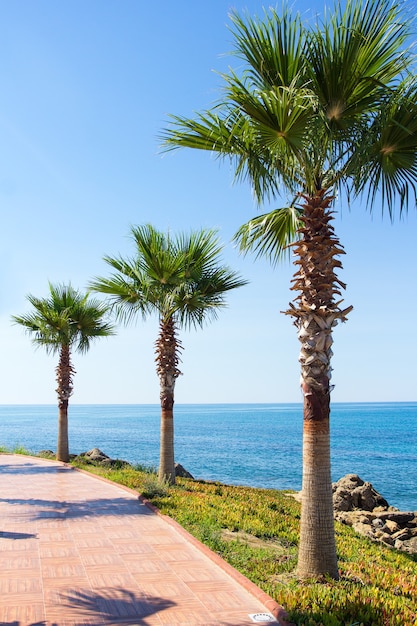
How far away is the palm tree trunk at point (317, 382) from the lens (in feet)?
23.9

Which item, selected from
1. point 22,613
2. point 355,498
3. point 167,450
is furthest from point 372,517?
point 22,613

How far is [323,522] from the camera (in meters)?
7.28

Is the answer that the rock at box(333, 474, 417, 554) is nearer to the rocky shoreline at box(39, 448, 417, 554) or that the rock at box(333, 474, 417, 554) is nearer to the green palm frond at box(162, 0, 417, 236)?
the rocky shoreline at box(39, 448, 417, 554)

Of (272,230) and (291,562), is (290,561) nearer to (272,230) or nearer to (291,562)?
(291,562)

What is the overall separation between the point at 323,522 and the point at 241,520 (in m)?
3.82

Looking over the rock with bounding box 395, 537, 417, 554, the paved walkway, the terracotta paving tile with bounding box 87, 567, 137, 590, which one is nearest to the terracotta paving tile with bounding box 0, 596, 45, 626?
the paved walkway

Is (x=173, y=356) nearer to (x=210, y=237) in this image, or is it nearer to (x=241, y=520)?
(x=210, y=237)

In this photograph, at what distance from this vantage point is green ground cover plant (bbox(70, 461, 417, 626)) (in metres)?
5.92

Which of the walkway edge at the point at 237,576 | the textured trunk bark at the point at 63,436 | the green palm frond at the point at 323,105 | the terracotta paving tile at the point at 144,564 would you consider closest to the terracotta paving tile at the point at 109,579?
the terracotta paving tile at the point at 144,564

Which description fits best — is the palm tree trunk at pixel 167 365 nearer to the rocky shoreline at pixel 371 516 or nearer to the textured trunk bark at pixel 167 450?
the textured trunk bark at pixel 167 450

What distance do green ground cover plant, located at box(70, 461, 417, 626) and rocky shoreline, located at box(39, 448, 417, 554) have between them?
1.42m

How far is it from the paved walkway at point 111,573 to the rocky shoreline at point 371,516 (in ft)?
20.1

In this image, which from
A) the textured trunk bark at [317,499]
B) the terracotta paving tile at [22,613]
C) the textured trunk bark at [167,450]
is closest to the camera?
the terracotta paving tile at [22,613]

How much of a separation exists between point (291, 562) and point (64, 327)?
14916 mm
